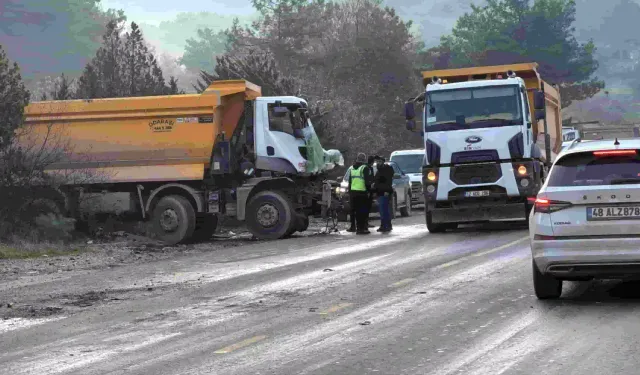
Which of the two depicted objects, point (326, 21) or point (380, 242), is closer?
point (380, 242)

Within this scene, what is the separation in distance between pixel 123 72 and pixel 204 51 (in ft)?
487

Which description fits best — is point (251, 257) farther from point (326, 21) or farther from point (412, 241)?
point (326, 21)

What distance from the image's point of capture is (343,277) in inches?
626

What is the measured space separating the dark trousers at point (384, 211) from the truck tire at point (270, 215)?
2.35 metres

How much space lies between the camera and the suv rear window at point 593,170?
12180mm

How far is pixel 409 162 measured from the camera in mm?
40000

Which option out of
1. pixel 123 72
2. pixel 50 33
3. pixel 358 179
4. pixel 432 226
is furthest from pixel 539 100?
pixel 50 33

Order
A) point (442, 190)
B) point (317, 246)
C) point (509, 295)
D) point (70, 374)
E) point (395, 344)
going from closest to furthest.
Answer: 1. point (70, 374)
2. point (395, 344)
3. point (509, 295)
4. point (317, 246)
5. point (442, 190)

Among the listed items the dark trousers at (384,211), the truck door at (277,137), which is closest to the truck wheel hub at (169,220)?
the truck door at (277,137)

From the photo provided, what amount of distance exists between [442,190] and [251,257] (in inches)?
248

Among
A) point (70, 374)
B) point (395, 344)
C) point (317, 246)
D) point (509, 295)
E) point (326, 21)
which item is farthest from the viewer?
point (326, 21)

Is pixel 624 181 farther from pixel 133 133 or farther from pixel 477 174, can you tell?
pixel 133 133

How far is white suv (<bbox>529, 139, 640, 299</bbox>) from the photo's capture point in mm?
11945

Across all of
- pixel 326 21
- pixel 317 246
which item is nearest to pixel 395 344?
pixel 317 246
